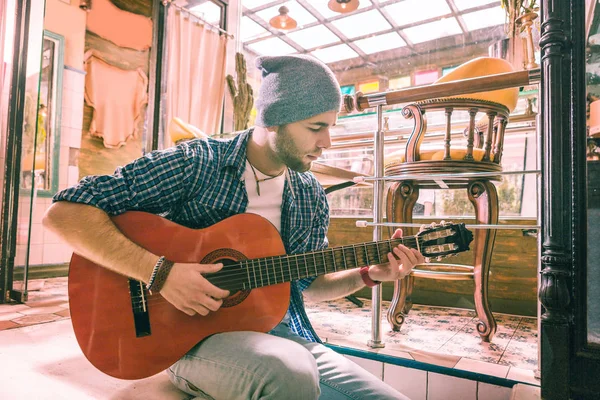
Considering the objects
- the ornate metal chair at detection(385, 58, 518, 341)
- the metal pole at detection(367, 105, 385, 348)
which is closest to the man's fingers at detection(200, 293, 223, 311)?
the metal pole at detection(367, 105, 385, 348)

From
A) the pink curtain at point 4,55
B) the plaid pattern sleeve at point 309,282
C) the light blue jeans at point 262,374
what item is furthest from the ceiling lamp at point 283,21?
the light blue jeans at point 262,374

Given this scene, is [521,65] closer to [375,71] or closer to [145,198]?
[145,198]

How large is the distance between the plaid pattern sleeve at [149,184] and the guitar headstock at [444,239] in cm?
81

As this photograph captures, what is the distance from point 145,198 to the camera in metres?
1.26

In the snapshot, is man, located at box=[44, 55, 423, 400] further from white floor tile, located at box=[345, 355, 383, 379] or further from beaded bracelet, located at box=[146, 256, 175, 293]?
white floor tile, located at box=[345, 355, 383, 379]

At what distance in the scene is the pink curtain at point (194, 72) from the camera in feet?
15.4

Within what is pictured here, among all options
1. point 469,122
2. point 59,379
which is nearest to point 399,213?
point 469,122

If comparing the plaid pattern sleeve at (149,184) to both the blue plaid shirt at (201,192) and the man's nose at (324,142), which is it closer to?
the blue plaid shirt at (201,192)

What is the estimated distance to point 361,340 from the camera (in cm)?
191

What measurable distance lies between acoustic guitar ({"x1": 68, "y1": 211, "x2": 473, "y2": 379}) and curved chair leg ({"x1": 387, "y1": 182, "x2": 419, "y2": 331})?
77cm

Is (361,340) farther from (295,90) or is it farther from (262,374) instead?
(295,90)

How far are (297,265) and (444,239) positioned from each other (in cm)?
51

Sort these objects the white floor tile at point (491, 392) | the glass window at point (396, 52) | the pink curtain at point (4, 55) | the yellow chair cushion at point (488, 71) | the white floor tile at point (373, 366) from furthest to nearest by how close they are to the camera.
Answer: the glass window at point (396, 52) < the pink curtain at point (4, 55) < the yellow chair cushion at point (488, 71) < the white floor tile at point (373, 366) < the white floor tile at point (491, 392)

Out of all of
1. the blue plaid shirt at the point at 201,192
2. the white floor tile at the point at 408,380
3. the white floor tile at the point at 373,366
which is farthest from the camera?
the white floor tile at the point at 373,366
